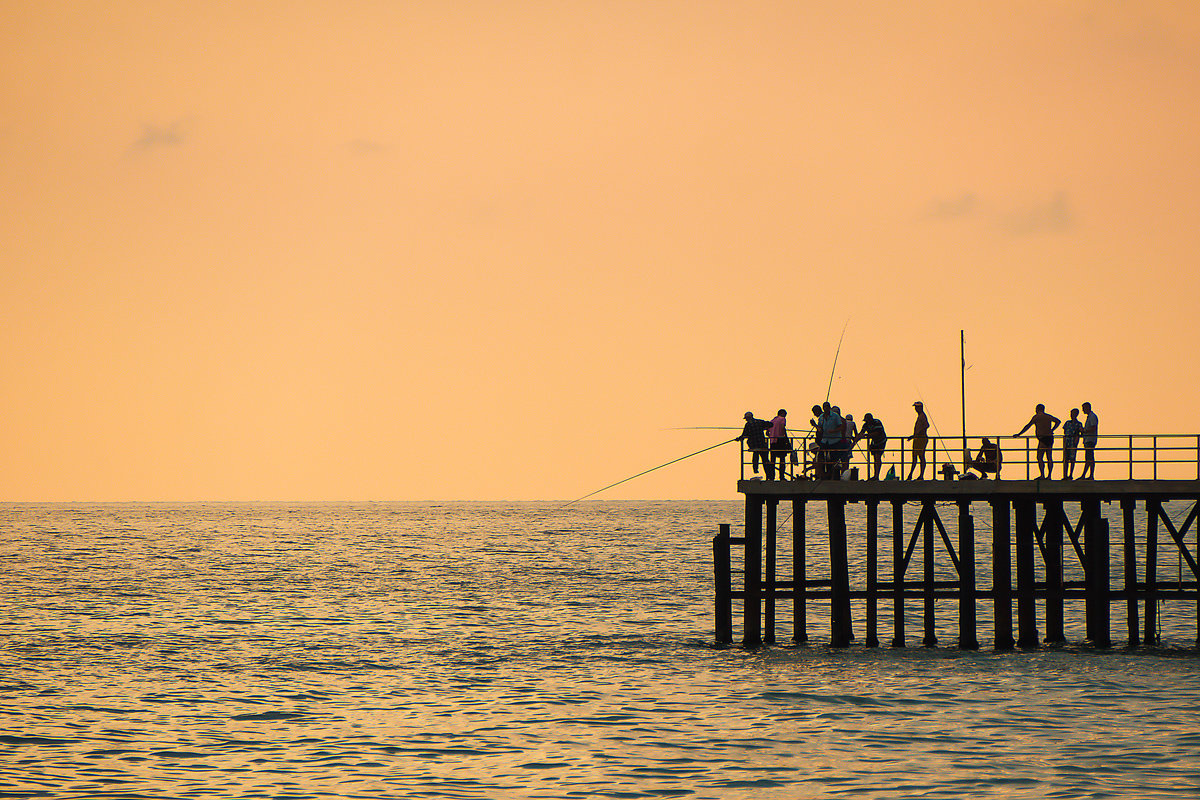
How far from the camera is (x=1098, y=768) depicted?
20.3 m

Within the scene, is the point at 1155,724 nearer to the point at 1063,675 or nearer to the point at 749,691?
the point at 1063,675

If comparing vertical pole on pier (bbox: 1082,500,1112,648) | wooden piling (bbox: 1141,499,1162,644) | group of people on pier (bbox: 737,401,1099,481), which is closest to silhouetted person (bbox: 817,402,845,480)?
group of people on pier (bbox: 737,401,1099,481)

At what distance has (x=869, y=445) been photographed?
1161 inches

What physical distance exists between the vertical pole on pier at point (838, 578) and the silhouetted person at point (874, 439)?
966 mm

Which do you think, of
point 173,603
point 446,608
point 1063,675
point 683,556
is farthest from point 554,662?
point 683,556

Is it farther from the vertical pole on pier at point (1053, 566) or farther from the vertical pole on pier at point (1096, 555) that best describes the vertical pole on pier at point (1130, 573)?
the vertical pole on pier at point (1053, 566)

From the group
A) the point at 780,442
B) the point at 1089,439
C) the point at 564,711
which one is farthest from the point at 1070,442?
the point at 564,711

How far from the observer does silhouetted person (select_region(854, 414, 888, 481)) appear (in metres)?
29.0

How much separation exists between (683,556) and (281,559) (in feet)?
84.0

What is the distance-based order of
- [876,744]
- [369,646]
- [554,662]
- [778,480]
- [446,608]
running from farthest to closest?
[446,608] → [369,646] → [554,662] → [778,480] → [876,744]

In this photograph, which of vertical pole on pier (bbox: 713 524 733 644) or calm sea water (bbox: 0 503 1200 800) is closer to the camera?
calm sea water (bbox: 0 503 1200 800)

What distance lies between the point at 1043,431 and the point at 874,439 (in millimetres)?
3341

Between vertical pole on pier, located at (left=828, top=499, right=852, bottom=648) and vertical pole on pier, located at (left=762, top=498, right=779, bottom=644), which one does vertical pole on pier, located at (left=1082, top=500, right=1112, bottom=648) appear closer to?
vertical pole on pier, located at (left=828, top=499, right=852, bottom=648)

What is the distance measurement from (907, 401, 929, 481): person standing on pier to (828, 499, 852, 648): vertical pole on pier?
1.65 metres
